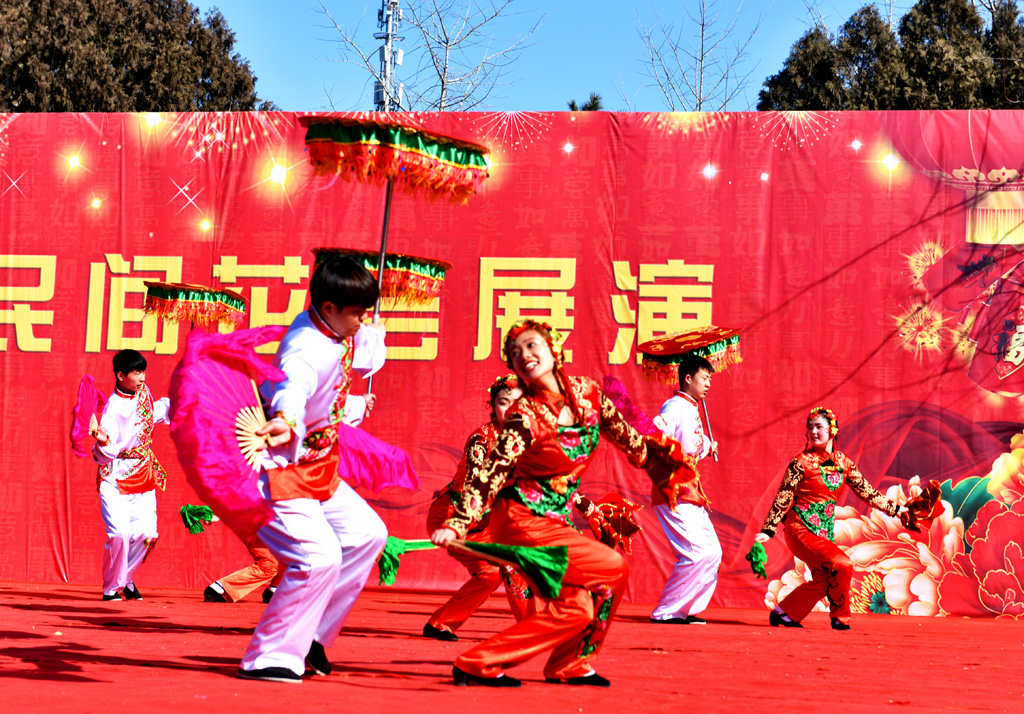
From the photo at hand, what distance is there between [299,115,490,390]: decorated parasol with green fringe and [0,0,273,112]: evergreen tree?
55.7 feet

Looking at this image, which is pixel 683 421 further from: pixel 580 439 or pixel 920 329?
pixel 580 439

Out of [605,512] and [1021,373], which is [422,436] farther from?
[1021,373]

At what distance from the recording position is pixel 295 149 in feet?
31.3

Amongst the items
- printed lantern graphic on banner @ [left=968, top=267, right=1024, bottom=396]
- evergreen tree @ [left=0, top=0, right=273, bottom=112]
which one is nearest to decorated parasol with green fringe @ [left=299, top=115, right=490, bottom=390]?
printed lantern graphic on banner @ [left=968, top=267, right=1024, bottom=396]

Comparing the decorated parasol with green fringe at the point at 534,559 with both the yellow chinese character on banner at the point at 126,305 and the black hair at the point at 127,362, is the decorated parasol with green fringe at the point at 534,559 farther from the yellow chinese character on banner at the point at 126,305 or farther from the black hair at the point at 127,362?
the yellow chinese character on banner at the point at 126,305

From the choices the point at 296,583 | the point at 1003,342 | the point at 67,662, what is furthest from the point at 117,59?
the point at 296,583

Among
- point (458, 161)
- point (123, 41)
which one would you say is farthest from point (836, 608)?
point (123, 41)

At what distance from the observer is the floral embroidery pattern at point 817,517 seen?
7199 mm

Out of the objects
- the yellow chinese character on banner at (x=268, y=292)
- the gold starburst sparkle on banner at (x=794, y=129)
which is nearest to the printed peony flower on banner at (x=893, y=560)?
the gold starburst sparkle on banner at (x=794, y=129)

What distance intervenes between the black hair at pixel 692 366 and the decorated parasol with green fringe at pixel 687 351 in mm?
65

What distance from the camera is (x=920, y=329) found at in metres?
8.80

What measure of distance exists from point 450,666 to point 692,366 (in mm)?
3265

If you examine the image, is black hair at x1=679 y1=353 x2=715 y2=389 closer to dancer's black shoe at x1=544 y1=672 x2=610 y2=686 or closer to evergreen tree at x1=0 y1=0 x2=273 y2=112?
dancer's black shoe at x1=544 y1=672 x2=610 y2=686

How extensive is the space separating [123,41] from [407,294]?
17.6 metres
